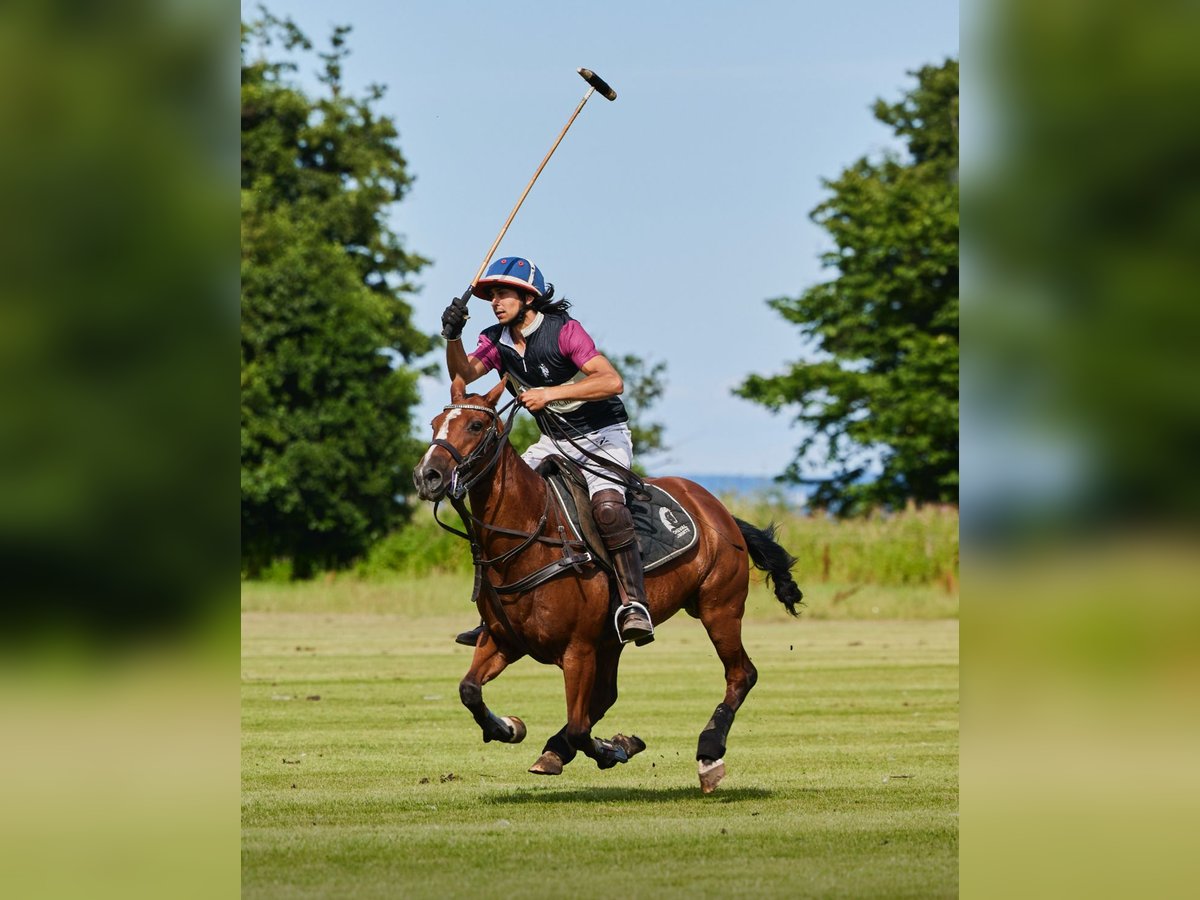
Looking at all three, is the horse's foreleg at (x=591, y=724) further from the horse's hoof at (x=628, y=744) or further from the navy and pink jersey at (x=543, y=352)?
the navy and pink jersey at (x=543, y=352)

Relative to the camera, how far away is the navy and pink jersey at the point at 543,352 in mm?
12406

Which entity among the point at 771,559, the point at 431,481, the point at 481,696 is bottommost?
the point at 481,696

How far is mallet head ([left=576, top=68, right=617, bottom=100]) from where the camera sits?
12.9 m

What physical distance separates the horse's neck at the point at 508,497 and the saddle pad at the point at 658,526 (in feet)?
1.15

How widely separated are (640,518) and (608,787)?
2.17 metres

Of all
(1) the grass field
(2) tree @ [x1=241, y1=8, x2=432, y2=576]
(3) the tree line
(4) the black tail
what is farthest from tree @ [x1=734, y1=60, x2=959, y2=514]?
(4) the black tail

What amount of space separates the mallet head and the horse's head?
2500mm

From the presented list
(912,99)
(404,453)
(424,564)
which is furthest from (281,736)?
(912,99)

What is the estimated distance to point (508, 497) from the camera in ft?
39.8

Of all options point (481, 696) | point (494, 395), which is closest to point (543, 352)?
point (494, 395)

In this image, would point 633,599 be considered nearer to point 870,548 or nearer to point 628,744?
point 628,744

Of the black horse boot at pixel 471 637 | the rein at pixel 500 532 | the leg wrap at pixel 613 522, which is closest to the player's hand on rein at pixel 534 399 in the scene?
the rein at pixel 500 532

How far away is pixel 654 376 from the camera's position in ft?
192
